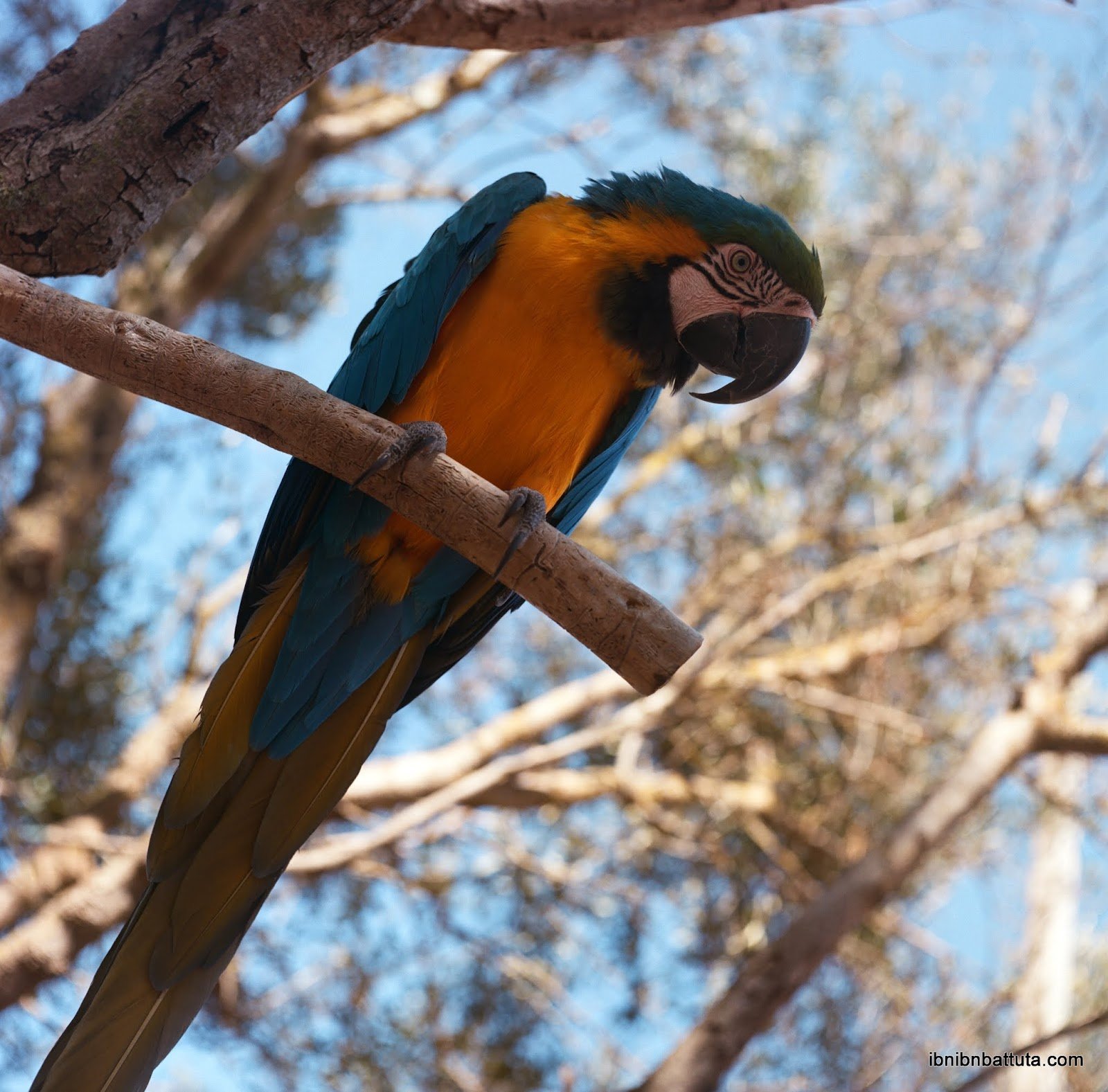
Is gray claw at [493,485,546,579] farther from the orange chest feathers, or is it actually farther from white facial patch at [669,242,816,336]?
white facial patch at [669,242,816,336]

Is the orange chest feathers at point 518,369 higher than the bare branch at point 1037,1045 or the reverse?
higher

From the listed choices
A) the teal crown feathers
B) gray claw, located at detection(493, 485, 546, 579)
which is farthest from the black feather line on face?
gray claw, located at detection(493, 485, 546, 579)

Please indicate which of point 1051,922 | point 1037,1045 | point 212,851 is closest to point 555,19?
point 212,851

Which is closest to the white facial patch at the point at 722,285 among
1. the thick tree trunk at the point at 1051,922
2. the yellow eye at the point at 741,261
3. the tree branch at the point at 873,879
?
the yellow eye at the point at 741,261

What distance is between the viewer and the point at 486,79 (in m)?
4.77

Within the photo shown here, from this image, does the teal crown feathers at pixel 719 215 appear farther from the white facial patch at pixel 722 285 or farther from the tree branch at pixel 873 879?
the tree branch at pixel 873 879

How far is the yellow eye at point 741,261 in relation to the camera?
2322 mm

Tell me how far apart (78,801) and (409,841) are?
125 centimetres

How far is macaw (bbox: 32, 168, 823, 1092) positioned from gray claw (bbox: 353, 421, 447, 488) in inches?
14.4

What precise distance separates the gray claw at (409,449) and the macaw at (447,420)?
1.20ft

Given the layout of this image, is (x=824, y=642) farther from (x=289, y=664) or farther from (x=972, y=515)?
(x=289, y=664)

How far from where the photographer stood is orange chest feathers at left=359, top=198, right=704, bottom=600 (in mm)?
2234

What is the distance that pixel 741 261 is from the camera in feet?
7.63

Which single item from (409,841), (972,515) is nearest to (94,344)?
(409,841)
